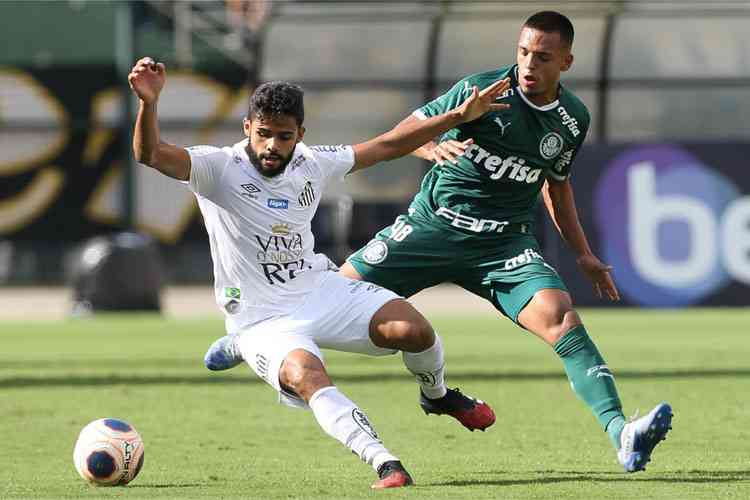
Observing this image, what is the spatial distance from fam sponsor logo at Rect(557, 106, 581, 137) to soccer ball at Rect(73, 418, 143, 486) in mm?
2464

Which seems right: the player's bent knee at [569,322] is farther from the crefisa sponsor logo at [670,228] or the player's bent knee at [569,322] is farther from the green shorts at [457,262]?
the crefisa sponsor logo at [670,228]

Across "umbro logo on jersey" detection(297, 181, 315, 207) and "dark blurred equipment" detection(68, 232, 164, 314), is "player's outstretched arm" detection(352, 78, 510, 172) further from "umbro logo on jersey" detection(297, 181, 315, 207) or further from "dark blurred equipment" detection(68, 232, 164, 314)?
"dark blurred equipment" detection(68, 232, 164, 314)

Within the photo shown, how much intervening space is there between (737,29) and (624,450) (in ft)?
55.1

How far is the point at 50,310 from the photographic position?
73.4 ft

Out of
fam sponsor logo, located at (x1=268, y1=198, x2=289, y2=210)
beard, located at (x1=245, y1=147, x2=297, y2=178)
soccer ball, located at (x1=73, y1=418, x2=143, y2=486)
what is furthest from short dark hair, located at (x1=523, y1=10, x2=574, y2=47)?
soccer ball, located at (x1=73, y1=418, x2=143, y2=486)

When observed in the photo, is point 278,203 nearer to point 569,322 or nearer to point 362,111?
point 569,322

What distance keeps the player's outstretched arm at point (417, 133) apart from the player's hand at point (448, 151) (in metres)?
0.24

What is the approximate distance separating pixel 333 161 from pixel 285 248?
18.2 inches

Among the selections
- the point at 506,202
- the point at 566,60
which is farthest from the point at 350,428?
the point at 566,60

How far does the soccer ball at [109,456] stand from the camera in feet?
21.9

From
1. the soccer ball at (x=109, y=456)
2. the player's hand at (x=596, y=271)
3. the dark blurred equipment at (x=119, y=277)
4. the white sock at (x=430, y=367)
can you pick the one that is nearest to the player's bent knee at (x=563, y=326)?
the white sock at (x=430, y=367)

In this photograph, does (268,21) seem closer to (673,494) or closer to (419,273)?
(419,273)

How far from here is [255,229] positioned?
6949 millimetres

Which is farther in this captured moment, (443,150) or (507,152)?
(507,152)
